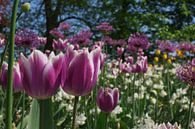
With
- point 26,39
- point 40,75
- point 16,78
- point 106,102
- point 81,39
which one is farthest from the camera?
point 81,39

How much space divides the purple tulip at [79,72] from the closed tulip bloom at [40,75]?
0.03 meters

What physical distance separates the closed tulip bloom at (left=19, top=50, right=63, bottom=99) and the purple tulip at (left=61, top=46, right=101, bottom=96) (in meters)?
0.03

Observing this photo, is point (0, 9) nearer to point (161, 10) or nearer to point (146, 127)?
point (161, 10)

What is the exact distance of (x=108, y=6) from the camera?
67.7 feet

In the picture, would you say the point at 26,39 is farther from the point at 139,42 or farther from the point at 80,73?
the point at 80,73

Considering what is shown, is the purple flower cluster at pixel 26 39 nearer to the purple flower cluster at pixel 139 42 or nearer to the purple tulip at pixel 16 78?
the purple flower cluster at pixel 139 42

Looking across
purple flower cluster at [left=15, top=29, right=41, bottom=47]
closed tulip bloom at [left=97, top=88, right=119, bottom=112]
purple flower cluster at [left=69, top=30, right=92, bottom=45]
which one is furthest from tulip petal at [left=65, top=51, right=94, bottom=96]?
purple flower cluster at [left=69, top=30, right=92, bottom=45]

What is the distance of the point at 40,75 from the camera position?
112 centimetres

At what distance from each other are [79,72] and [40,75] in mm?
105

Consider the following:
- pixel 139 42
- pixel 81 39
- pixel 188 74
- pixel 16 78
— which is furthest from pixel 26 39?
pixel 16 78

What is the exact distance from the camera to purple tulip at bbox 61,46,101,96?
3.80 feet

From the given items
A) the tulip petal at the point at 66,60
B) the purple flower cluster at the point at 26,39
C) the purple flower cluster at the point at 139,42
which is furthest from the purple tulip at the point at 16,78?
the purple flower cluster at the point at 139,42

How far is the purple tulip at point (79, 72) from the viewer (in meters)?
1.16

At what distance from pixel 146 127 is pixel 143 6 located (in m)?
19.0
